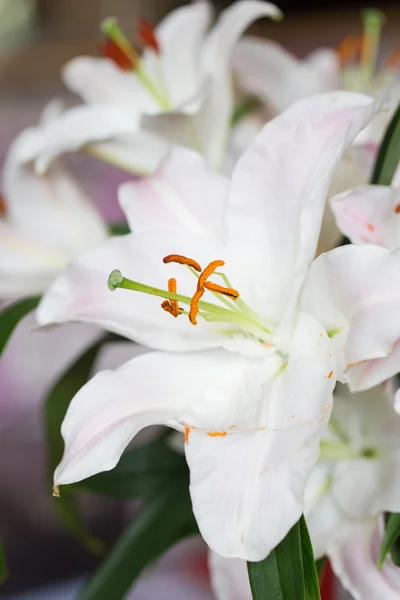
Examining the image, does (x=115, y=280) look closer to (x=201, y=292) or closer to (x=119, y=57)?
(x=201, y=292)

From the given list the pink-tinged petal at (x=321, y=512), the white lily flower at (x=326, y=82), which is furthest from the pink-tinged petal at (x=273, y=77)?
the pink-tinged petal at (x=321, y=512)

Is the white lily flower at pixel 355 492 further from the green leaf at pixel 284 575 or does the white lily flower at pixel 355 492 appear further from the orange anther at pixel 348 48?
the orange anther at pixel 348 48

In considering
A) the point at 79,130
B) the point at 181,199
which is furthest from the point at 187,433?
the point at 79,130

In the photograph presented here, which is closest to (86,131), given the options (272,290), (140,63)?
(140,63)

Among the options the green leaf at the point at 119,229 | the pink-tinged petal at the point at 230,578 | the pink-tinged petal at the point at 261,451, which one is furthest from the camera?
the green leaf at the point at 119,229

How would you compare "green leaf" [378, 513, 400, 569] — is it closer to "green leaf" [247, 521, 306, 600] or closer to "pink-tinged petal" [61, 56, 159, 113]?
"green leaf" [247, 521, 306, 600]
